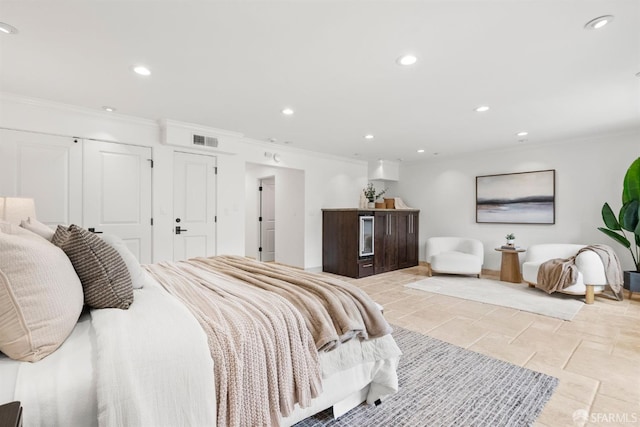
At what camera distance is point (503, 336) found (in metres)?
2.85

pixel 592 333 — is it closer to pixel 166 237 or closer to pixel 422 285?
pixel 422 285

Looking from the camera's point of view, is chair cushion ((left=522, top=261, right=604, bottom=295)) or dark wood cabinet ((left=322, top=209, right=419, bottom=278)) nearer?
chair cushion ((left=522, top=261, right=604, bottom=295))

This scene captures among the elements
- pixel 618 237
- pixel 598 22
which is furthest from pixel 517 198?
pixel 598 22

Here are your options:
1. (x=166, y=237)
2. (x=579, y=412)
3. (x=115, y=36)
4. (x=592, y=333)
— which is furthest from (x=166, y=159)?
(x=592, y=333)

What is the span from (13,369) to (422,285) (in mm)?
4792

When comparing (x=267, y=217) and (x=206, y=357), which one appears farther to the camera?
(x=267, y=217)

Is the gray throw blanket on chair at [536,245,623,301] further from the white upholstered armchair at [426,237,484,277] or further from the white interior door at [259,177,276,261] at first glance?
the white interior door at [259,177,276,261]

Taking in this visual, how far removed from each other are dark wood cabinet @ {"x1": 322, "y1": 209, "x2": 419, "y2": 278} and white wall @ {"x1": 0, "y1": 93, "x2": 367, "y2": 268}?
0.30 meters

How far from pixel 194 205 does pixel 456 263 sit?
456cm

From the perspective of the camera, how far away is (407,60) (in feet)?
7.99

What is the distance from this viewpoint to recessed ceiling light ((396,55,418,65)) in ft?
7.84

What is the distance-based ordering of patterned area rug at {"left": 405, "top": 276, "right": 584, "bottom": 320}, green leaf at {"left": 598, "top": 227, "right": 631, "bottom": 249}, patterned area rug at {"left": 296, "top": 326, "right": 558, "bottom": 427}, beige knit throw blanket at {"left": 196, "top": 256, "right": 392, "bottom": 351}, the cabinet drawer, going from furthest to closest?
1. the cabinet drawer
2. green leaf at {"left": 598, "top": 227, "right": 631, "bottom": 249}
3. patterned area rug at {"left": 405, "top": 276, "right": 584, "bottom": 320}
4. patterned area rug at {"left": 296, "top": 326, "right": 558, "bottom": 427}
5. beige knit throw blanket at {"left": 196, "top": 256, "right": 392, "bottom": 351}

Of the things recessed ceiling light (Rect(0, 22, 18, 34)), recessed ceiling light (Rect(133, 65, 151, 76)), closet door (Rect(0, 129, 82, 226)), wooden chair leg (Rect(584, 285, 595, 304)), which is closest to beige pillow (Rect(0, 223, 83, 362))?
recessed ceiling light (Rect(0, 22, 18, 34))

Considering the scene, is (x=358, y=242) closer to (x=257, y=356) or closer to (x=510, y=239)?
(x=510, y=239)
